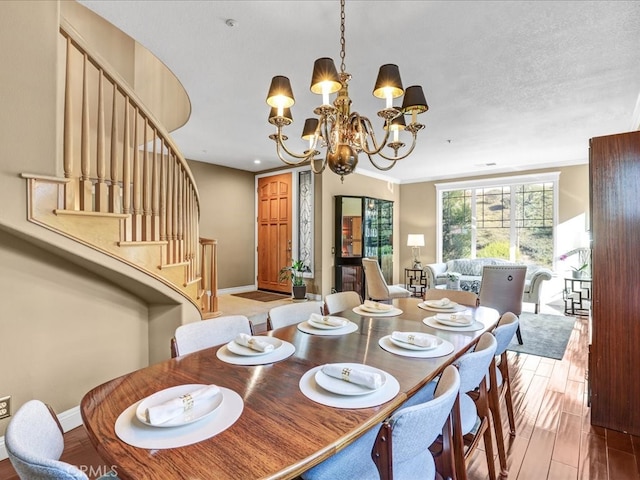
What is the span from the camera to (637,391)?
213 centimetres

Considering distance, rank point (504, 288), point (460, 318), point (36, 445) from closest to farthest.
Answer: point (36, 445), point (460, 318), point (504, 288)

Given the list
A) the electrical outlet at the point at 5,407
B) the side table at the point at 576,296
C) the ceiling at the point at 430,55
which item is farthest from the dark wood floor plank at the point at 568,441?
the side table at the point at 576,296

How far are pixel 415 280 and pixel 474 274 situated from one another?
133 cm

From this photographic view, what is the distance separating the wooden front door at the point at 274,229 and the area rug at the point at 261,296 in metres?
0.19

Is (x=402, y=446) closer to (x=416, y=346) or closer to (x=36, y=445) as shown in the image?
(x=416, y=346)

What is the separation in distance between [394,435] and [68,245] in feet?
6.20

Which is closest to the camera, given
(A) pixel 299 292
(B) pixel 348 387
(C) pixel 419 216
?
(B) pixel 348 387

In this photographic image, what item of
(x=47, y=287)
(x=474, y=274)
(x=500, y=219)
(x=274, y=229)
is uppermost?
(x=500, y=219)

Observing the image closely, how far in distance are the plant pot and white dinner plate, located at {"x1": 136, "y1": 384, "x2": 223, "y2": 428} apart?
4.66m

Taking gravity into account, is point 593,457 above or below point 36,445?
below

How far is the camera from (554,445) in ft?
6.79

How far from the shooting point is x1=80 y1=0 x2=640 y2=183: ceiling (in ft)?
6.60

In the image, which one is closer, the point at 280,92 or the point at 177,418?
the point at 177,418

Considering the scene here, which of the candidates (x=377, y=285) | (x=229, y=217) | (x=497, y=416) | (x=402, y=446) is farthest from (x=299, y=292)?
(x=402, y=446)
